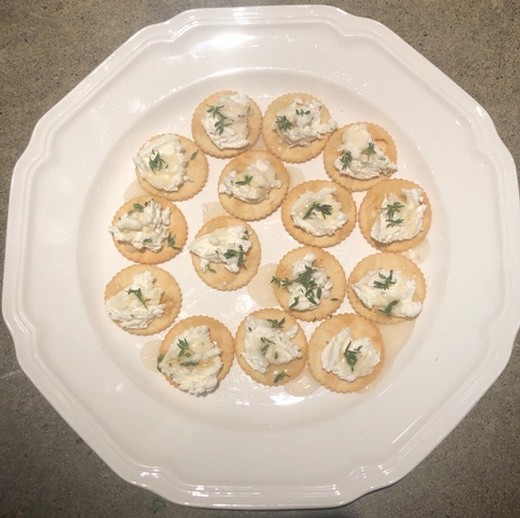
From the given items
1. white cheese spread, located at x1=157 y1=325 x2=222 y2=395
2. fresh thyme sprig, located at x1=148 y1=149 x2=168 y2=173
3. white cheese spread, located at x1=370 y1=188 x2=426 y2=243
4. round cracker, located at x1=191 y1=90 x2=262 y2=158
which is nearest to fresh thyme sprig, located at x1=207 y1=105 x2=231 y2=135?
round cracker, located at x1=191 y1=90 x2=262 y2=158

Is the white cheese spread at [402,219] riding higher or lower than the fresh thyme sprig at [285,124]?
lower

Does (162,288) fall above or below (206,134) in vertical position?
below

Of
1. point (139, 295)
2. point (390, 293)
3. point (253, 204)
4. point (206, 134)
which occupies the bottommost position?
point (139, 295)

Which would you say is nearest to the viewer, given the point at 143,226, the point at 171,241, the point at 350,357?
the point at 350,357

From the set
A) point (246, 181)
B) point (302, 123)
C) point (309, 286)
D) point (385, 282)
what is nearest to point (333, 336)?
point (309, 286)

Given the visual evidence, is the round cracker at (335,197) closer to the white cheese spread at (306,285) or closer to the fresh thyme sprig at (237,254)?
the white cheese spread at (306,285)

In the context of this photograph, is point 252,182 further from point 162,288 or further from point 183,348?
point 183,348

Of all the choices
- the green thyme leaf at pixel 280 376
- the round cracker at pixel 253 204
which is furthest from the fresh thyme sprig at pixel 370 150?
the green thyme leaf at pixel 280 376
